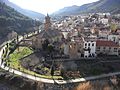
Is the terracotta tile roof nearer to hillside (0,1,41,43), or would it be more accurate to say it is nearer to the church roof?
the church roof

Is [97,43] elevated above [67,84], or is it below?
above

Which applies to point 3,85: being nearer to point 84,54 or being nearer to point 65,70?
point 65,70

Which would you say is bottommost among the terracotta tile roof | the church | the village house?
the village house

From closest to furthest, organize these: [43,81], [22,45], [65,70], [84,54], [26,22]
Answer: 1. [43,81]
2. [65,70]
3. [84,54]
4. [22,45]
5. [26,22]

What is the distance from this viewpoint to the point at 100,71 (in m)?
62.5

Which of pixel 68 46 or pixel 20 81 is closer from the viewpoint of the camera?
pixel 20 81

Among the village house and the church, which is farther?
the church

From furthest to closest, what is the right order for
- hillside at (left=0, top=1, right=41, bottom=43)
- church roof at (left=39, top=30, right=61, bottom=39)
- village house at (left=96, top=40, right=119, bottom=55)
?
hillside at (left=0, top=1, right=41, bottom=43) < church roof at (left=39, top=30, right=61, bottom=39) < village house at (left=96, top=40, right=119, bottom=55)

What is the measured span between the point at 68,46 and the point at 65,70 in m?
8.10

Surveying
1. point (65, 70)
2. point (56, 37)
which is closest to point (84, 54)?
point (65, 70)

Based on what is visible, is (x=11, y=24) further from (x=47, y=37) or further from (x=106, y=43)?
(x=106, y=43)

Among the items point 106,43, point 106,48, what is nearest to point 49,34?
point 106,43

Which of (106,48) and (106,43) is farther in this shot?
(106,43)

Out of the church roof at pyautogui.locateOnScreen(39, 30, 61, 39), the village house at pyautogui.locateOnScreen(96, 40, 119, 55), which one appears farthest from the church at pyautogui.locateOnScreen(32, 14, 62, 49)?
the village house at pyautogui.locateOnScreen(96, 40, 119, 55)
